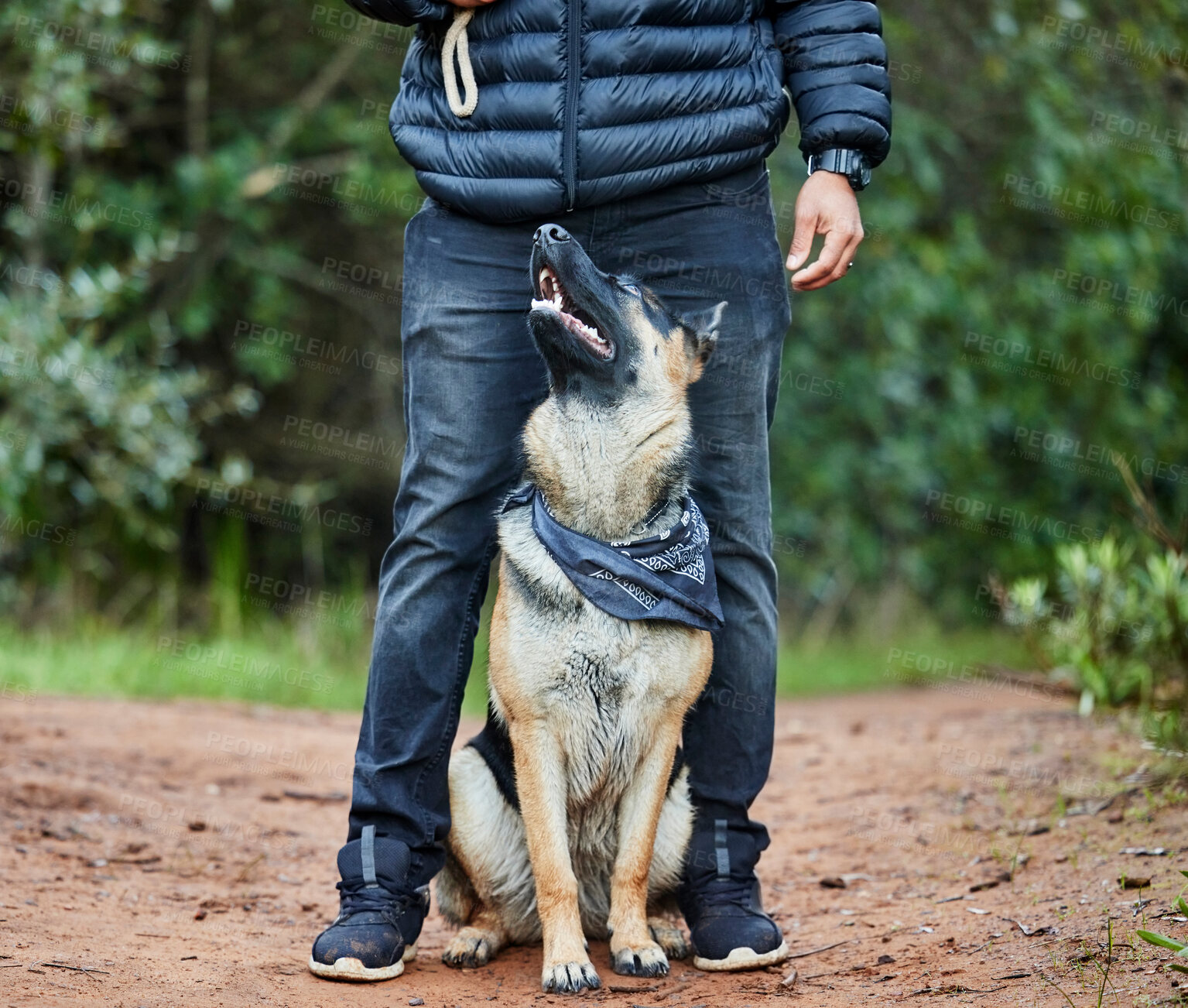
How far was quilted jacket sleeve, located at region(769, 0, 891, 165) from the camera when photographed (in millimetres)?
2826

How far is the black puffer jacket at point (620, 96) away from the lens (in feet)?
8.91

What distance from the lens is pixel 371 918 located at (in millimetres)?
2725

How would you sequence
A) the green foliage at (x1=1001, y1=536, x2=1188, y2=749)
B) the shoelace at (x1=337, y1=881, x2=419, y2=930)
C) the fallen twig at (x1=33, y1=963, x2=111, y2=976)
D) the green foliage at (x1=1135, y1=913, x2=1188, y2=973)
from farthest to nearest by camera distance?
1. the green foliage at (x1=1001, y1=536, x2=1188, y2=749)
2. the shoelace at (x1=337, y1=881, x2=419, y2=930)
3. the fallen twig at (x1=33, y1=963, x2=111, y2=976)
4. the green foliage at (x1=1135, y1=913, x2=1188, y2=973)

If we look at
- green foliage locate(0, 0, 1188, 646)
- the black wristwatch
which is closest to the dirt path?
the black wristwatch

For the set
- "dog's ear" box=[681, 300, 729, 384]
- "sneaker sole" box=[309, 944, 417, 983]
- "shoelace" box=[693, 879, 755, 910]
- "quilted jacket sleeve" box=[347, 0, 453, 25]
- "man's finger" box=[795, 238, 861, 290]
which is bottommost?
"sneaker sole" box=[309, 944, 417, 983]

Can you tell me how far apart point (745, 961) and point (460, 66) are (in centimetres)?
211

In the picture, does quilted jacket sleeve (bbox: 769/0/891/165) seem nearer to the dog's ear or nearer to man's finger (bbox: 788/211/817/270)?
man's finger (bbox: 788/211/817/270)

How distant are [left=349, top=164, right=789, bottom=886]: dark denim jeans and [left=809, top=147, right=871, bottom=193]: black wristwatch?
0.54ft

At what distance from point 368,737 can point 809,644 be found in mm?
5694

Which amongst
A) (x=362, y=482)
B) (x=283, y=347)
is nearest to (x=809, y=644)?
(x=362, y=482)

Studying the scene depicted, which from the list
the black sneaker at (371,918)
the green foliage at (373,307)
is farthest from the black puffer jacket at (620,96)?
the green foliage at (373,307)

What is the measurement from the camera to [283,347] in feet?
24.1

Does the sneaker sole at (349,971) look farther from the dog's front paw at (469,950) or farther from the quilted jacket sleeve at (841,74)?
the quilted jacket sleeve at (841,74)

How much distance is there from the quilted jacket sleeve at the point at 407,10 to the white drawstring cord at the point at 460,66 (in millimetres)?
37
